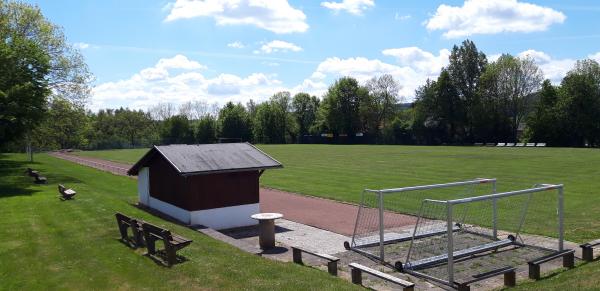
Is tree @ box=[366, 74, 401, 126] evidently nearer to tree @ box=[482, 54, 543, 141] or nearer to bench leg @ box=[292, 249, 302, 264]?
tree @ box=[482, 54, 543, 141]

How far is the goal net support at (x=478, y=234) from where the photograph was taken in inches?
439

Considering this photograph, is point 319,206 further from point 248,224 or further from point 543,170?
point 543,170

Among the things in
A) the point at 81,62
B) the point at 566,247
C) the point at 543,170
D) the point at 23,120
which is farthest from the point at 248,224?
the point at 81,62

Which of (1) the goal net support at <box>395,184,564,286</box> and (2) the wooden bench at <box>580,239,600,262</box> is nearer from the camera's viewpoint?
(1) the goal net support at <box>395,184,564,286</box>

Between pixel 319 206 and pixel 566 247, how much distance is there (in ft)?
32.1

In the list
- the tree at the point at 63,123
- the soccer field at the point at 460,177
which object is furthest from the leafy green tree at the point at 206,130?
the soccer field at the point at 460,177

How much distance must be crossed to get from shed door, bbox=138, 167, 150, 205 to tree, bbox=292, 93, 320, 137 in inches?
3744

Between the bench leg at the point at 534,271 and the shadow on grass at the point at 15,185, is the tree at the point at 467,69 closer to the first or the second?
the shadow on grass at the point at 15,185

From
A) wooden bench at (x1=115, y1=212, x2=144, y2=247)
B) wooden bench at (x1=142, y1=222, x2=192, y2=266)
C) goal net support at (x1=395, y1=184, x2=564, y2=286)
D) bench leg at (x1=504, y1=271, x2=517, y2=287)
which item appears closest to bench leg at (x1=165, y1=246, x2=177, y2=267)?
wooden bench at (x1=142, y1=222, x2=192, y2=266)

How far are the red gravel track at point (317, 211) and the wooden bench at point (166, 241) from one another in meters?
6.14

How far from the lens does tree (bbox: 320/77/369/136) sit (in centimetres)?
10238

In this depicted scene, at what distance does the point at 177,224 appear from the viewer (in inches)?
644

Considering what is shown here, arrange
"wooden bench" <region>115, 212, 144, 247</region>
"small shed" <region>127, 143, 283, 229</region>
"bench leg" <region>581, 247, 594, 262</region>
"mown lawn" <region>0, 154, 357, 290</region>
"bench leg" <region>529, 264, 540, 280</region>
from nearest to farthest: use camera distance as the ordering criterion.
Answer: "mown lawn" <region>0, 154, 357, 290</region>
"bench leg" <region>529, 264, 540, 280</region>
"bench leg" <region>581, 247, 594, 262</region>
"wooden bench" <region>115, 212, 144, 247</region>
"small shed" <region>127, 143, 283, 229</region>

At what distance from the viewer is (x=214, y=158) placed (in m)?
17.1
